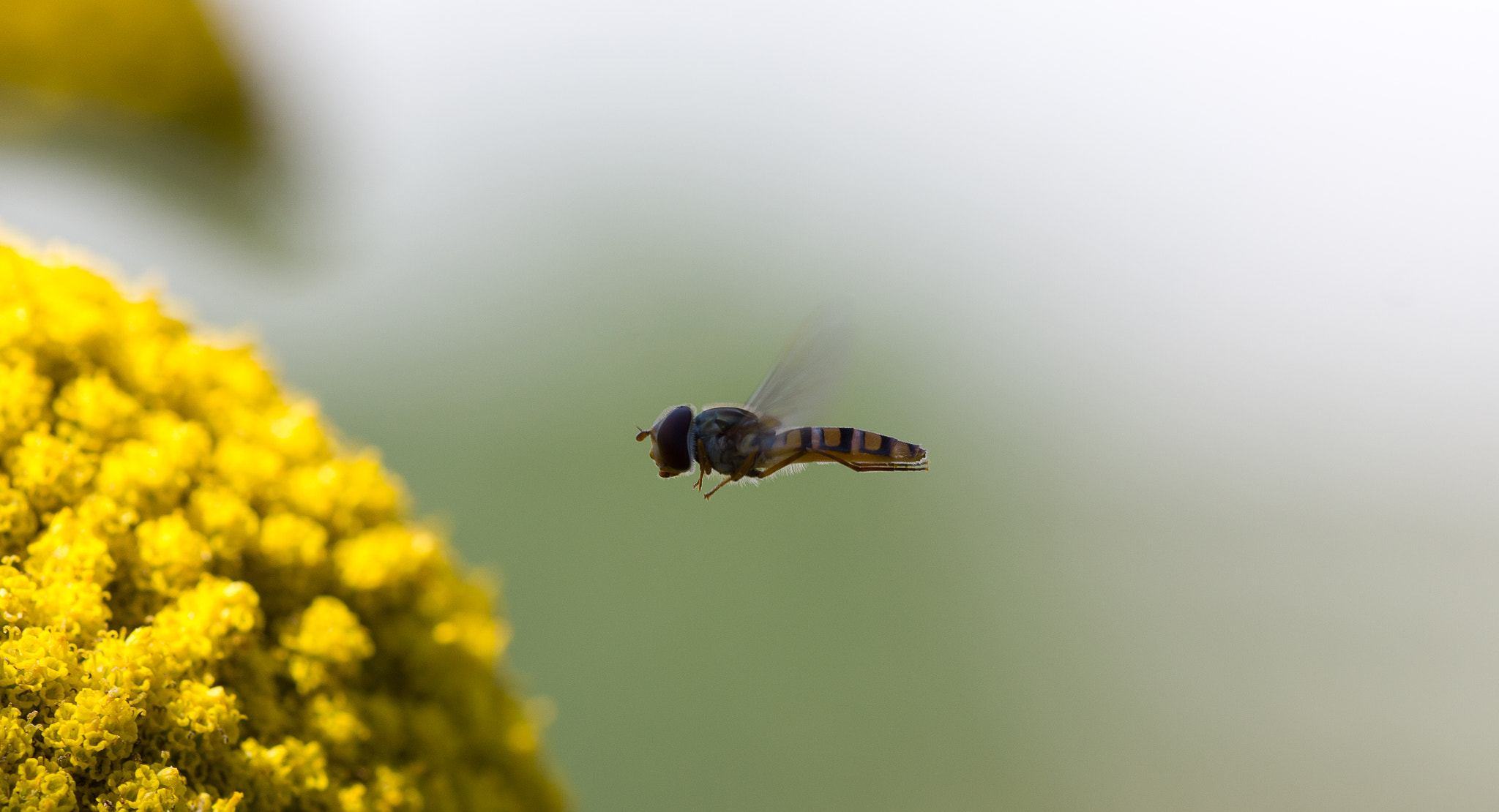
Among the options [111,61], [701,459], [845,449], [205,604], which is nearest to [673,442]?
[701,459]

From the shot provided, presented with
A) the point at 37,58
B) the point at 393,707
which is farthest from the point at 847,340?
the point at 37,58

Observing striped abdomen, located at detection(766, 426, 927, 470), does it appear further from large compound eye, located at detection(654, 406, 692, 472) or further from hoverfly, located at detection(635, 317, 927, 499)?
large compound eye, located at detection(654, 406, 692, 472)

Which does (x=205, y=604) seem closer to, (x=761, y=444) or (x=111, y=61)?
(x=761, y=444)

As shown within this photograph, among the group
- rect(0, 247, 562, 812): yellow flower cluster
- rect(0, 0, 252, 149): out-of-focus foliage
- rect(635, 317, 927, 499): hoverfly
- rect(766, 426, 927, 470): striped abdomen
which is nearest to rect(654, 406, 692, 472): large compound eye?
rect(635, 317, 927, 499): hoverfly

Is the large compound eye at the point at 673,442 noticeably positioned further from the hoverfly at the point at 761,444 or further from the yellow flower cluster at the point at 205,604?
the yellow flower cluster at the point at 205,604

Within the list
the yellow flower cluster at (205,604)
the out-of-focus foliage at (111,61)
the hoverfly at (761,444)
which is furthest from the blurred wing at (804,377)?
the out-of-focus foliage at (111,61)

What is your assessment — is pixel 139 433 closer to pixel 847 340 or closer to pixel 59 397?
pixel 59 397

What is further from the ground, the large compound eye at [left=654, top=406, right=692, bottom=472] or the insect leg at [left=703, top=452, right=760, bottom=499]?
the large compound eye at [left=654, top=406, right=692, bottom=472]
